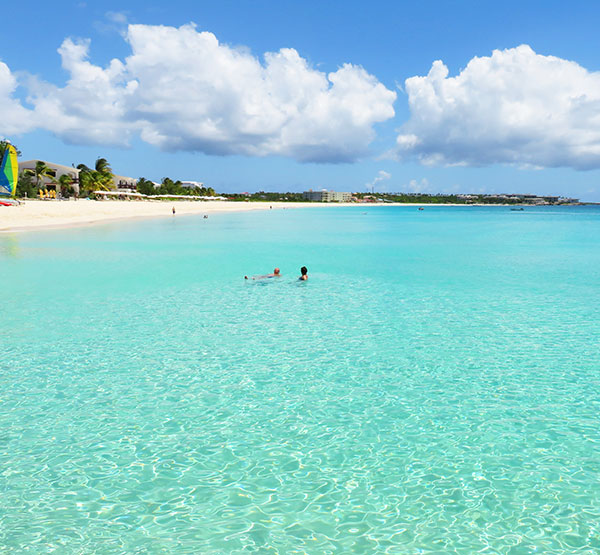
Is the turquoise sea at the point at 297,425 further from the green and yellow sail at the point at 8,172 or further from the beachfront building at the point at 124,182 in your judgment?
the beachfront building at the point at 124,182

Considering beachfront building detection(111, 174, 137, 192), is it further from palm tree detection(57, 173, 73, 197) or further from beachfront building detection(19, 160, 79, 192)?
palm tree detection(57, 173, 73, 197)

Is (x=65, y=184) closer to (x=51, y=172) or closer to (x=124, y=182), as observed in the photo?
(x=51, y=172)

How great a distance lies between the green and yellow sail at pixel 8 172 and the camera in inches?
2243

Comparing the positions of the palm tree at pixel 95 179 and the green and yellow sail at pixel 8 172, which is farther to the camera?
the palm tree at pixel 95 179

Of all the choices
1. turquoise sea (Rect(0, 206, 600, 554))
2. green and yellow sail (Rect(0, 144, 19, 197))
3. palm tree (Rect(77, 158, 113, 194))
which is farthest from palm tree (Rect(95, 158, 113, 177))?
turquoise sea (Rect(0, 206, 600, 554))

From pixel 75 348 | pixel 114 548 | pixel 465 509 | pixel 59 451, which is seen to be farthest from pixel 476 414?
pixel 75 348

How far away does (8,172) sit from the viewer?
2304 inches

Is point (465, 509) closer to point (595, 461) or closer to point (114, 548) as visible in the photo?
point (595, 461)

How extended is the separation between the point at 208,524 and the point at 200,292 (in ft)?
47.1

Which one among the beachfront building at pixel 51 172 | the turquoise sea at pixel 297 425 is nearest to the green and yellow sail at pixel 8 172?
the beachfront building at pixel 51 172

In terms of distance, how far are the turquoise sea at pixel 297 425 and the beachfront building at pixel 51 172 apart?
96.8 m

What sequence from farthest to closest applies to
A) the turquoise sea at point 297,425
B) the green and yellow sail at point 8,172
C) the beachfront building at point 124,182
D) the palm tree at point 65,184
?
the beachfront building at point 124,182 → the palm tree at point 65,184 → the green and yellow sail at point 8,172 → the turquoise sea at point 297,425

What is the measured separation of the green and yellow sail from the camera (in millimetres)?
56969

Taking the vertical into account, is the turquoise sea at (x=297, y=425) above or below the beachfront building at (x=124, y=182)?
below
